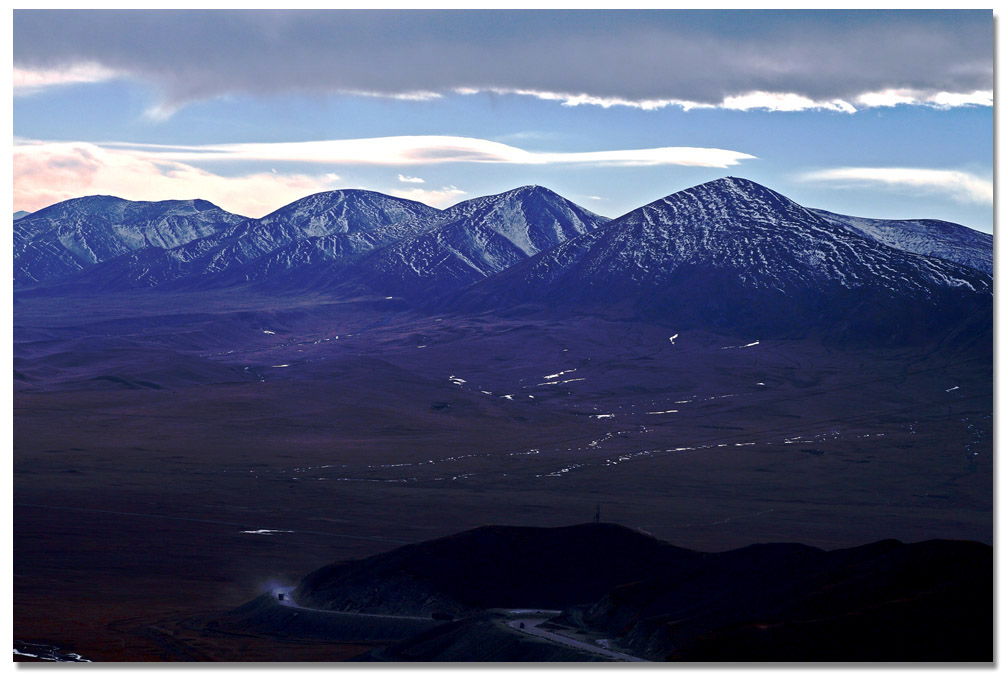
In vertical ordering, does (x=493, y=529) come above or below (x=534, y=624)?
above

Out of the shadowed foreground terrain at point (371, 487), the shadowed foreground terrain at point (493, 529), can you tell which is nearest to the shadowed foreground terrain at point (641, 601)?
the shadowed foreground terrain at point (493, 529)

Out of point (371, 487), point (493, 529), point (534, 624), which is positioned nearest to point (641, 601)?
point (534, 624)

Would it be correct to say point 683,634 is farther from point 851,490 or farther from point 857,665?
point 851,490

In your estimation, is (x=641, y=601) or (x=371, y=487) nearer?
(x=641, y=601)

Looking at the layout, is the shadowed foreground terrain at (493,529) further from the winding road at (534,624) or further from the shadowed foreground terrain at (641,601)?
the winding road at (534,624)

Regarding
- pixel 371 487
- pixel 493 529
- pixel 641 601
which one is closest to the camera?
pixel 641 601

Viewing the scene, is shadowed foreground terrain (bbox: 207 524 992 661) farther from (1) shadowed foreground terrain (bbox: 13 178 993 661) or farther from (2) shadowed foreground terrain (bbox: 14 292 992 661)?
(2) shadowed foreground terrain (bbox: 14 292 992 661)

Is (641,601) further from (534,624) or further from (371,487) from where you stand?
(371,487)

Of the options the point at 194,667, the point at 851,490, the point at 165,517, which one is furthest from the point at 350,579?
the point at 851,490

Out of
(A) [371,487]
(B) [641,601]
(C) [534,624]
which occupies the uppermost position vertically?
(B) [641,601]

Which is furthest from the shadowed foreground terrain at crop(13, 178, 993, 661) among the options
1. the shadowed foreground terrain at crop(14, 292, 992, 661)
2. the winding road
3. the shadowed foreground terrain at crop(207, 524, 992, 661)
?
the shadowed foreground terrain at crop(14, 292, 992, 661)
